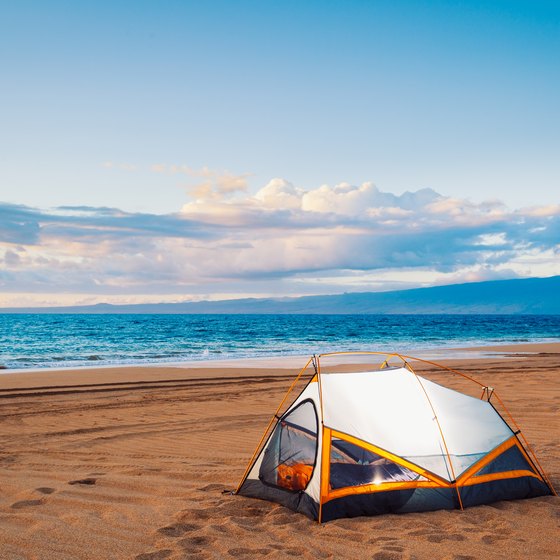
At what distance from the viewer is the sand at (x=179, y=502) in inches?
249

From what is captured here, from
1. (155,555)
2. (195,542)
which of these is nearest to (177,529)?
(195,542)

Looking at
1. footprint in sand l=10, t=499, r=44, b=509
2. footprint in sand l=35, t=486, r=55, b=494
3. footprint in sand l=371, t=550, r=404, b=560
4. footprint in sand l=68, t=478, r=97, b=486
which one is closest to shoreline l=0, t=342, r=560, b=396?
footprint in sand l=68, t=478, r=97, b=486

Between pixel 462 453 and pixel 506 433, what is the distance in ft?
3.10

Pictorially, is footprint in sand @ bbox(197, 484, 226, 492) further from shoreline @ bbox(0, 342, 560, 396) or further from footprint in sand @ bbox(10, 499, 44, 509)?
shoreline @ bbox(0, 342, 560, 396)

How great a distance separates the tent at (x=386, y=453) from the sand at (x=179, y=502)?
22 centimetres

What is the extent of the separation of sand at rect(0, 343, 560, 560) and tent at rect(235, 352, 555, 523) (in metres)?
0.22

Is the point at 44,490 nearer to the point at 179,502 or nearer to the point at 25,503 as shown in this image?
the point at 25,503

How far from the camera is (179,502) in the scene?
25.6ft

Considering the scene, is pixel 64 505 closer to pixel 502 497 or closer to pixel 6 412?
pixel 502 497

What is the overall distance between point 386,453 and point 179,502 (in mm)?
2679

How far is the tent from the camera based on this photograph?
24.4 ft

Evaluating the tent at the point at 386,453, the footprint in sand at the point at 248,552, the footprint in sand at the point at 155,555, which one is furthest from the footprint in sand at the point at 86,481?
the footprint in sand at the point at 248,552

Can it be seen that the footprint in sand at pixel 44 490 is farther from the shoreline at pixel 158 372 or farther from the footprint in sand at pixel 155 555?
the shoreline at pixel 158 372

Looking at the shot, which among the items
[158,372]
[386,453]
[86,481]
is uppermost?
[386,453]
